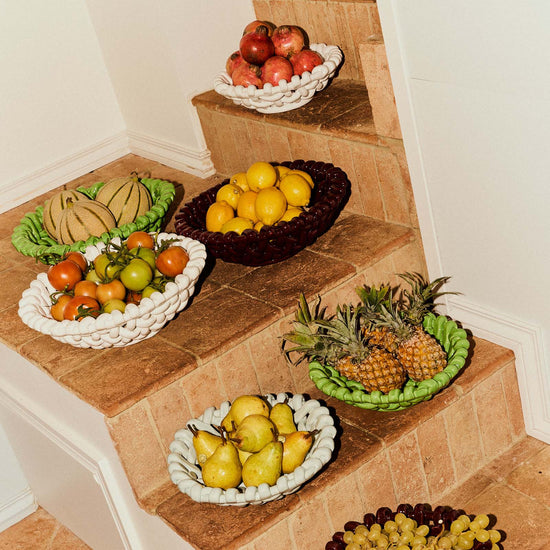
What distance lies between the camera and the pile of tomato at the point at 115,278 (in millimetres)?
1994

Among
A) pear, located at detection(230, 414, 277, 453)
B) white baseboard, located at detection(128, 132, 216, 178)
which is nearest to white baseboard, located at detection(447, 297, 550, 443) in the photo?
pear, located at detection(230, 414, 277, 453)

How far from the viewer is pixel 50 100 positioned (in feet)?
10.2

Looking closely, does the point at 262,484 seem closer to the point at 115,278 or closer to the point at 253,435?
the point at 253,435

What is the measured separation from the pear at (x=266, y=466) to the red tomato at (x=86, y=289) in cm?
59

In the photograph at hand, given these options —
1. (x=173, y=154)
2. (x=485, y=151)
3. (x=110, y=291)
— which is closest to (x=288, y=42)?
(x=173, y=154)

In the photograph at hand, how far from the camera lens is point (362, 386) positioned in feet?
6.55

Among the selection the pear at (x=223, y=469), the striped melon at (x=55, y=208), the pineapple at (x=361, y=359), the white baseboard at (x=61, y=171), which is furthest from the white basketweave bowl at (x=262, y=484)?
the white baseboard at (x=61, y=171)

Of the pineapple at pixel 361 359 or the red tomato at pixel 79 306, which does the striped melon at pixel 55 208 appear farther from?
the pineapple at pixel 361 359

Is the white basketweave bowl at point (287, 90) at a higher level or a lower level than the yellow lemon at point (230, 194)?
higher

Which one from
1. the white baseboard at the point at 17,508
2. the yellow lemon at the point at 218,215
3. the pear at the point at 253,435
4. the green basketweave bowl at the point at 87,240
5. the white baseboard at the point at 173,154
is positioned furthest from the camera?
the white baseboard at the point at 173,154

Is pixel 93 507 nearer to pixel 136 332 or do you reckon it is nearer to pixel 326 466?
pixel 136 332

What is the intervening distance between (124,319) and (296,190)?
23.1 inches

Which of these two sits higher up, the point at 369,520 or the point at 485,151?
the point at 485,151

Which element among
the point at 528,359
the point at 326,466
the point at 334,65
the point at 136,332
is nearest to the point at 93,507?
the point at 136,332
